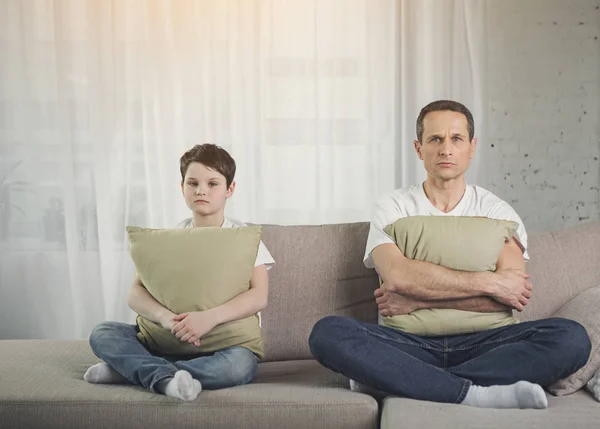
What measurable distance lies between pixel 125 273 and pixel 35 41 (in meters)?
1.19

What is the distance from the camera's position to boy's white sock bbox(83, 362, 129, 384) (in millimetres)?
2354

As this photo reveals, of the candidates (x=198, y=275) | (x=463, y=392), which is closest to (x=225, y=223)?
(x=198, y=275)

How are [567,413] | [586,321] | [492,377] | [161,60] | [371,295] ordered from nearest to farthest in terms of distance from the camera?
[567,413]
[492,377]
[586,321]
[371,295]
[161,60]

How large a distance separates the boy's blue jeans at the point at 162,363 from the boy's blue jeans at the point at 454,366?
8.2 inches

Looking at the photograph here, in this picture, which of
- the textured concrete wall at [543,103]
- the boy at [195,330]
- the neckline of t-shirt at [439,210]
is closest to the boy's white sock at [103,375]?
the boy at [195,330]

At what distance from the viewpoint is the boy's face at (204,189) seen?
106 inches

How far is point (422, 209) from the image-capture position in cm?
270

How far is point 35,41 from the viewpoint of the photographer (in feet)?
14.0

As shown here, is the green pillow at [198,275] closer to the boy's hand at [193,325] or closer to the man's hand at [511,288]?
the boy's hand at [193,325]

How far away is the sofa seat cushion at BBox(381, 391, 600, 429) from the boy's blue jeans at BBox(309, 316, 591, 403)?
0.06m

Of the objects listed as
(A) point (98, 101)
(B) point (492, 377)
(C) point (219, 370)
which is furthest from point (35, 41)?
(B) point (492, 377)

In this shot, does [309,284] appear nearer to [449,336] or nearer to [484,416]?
[449,336]

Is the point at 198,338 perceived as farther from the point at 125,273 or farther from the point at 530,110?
the point at 530,110

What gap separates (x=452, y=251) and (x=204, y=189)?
29.8 inches
